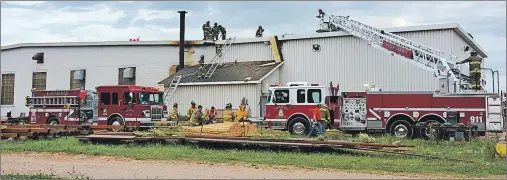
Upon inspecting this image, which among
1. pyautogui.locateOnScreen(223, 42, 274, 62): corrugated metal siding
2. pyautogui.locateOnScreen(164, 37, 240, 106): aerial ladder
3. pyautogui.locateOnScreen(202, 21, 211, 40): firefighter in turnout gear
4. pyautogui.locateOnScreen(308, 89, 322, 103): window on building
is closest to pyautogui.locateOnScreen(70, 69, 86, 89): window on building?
pyautogui.locateOnScreen(164, 37, 240, 106): aerial ladder

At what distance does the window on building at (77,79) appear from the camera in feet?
128

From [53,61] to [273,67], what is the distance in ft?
60.0

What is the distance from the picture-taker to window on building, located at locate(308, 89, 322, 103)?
21.7 m

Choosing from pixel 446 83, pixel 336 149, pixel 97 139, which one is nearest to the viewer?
pixel 336 149

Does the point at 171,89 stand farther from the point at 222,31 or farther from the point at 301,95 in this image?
the point at 301,95

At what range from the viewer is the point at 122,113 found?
2428 centimetres

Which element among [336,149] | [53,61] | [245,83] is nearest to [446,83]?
[336,149]

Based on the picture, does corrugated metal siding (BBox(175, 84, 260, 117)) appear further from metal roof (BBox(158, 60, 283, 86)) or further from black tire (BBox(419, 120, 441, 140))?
black tire (BBox(419, 120, 441, 140))

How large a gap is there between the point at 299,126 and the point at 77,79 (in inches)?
910

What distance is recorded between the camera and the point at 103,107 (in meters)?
24.8

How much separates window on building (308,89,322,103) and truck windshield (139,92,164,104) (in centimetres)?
768

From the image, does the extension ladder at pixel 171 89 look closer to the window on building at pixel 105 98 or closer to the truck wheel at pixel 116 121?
the window on building at pixel 105 98

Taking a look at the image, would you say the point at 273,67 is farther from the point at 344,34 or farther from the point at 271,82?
the point at 344,34

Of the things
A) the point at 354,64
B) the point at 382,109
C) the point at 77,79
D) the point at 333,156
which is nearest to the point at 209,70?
the point at 354,64
